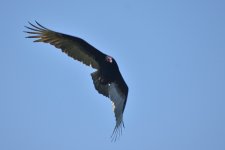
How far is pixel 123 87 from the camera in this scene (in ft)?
88.9

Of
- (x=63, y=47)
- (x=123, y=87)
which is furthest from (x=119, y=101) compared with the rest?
(x=63, y=47)

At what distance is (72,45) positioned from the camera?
87.3 ft

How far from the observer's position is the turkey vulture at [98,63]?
26.2 m

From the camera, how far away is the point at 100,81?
26.5m

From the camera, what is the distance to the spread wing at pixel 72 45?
26.1 m

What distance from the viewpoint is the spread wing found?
2608cm

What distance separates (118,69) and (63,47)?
5.72 feet

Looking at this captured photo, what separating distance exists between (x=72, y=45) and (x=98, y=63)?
0.94 metres

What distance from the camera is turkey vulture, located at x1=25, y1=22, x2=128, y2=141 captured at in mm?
26220

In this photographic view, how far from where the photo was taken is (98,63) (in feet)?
87.9

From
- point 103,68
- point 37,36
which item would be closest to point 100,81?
point 103,68

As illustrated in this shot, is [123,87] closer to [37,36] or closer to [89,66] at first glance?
[89,66]

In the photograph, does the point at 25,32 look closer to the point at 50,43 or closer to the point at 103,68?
the point at 50,43

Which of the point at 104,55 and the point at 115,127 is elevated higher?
the point at 104,55
